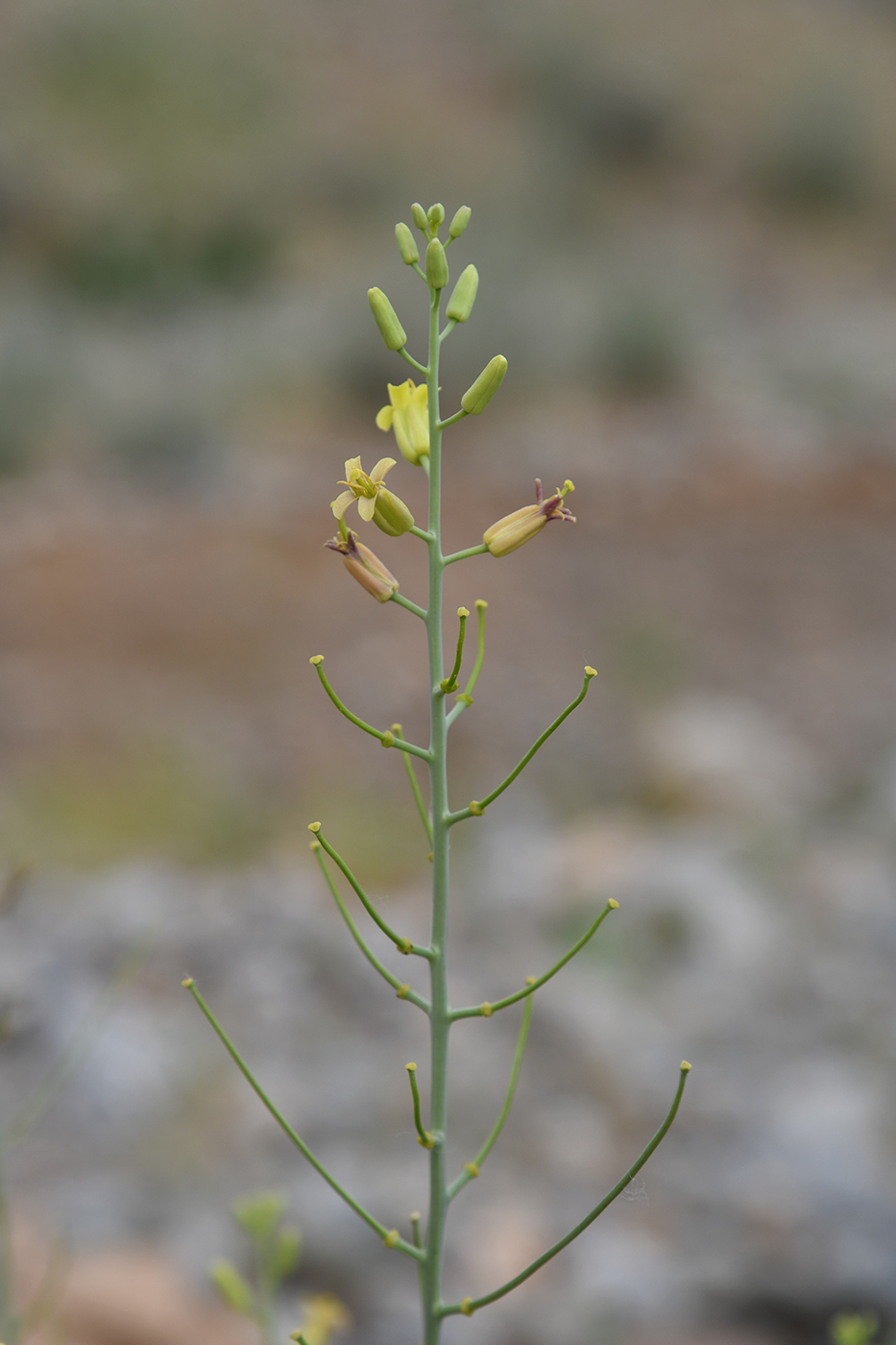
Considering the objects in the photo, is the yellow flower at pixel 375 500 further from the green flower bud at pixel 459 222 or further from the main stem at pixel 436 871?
the green flower bud at pixel 459 222

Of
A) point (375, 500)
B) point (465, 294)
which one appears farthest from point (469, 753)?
point (375, 500)

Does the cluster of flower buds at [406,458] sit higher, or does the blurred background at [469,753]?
the blurred background at [469,753]

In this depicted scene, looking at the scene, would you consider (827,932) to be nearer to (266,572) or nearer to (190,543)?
(266,572)

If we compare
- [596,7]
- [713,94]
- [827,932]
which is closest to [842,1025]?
[827,932]

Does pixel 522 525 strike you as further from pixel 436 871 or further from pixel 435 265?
pixel 436 871

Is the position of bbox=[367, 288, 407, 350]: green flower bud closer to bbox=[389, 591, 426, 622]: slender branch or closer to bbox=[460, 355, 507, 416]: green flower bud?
bbox=[460, 355, 507, 416]: green flower bud

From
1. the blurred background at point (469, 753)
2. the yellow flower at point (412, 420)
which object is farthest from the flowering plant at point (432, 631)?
the blurred background at point (469, 753)
